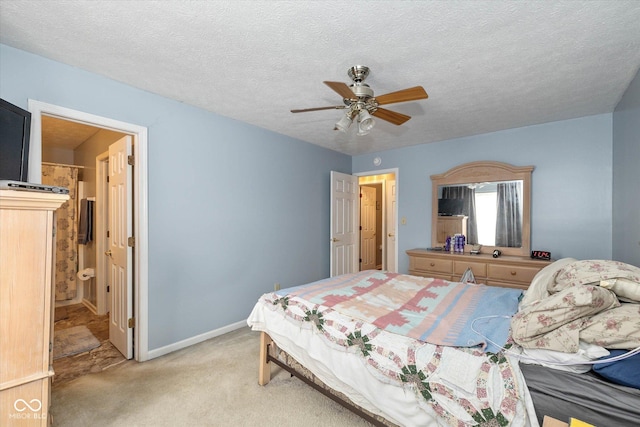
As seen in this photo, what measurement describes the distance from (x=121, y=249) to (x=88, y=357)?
3.37 feet

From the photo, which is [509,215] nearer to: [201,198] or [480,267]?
[480,267]

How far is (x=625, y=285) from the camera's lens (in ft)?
4.32

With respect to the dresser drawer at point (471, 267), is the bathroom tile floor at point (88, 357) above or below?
below

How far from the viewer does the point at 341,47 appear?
6.15 feet

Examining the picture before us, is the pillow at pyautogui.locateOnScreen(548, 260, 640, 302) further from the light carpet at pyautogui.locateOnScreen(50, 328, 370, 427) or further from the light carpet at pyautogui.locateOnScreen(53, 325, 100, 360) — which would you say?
the light carpet at pyautogui.locateOnScreen(53, 325, 100, 360)

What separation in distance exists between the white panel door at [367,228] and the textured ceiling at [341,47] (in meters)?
3.66

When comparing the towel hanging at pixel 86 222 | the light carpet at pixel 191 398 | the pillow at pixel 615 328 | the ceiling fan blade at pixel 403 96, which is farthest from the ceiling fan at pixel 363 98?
the towel hanging at pixel 86 222

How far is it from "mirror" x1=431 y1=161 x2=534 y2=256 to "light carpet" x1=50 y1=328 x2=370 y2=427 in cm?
297

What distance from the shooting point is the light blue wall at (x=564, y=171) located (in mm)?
3092

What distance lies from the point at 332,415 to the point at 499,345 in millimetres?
1178

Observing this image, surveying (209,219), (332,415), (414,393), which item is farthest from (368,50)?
(332,415)

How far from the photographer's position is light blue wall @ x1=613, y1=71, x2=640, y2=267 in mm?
2201

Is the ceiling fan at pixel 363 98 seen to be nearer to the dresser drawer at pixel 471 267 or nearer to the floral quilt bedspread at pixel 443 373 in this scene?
the floral quilt bedspread at pixel 443 373

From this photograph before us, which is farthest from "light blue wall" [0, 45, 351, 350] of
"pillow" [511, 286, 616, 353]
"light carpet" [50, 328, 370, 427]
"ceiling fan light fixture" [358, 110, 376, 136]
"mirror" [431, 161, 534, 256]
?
"pillow" [511, 286, 616, 353]
